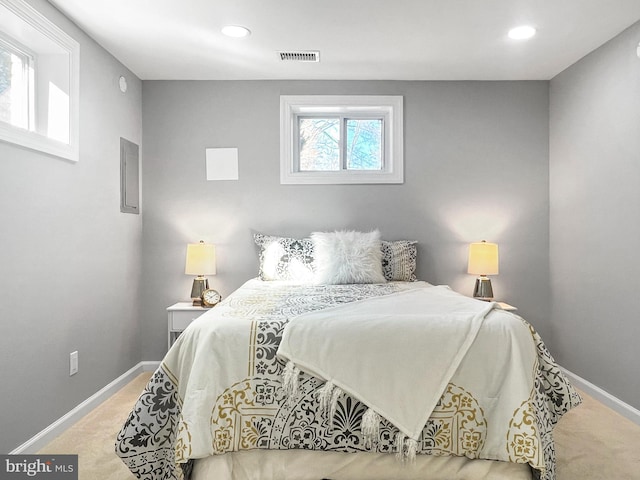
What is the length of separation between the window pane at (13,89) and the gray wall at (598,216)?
3.64 m

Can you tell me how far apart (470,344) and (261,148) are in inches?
106

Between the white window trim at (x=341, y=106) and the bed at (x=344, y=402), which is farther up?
the white window trim at (x=341, y=106)

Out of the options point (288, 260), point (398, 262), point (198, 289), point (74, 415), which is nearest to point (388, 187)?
point (398, 262)

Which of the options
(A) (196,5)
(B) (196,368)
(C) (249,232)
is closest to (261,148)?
(C) (249,232)

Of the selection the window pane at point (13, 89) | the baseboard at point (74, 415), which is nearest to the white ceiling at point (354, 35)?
the window pane at point (13, 89)

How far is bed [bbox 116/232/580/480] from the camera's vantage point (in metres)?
1.76

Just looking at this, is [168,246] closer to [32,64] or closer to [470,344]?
[32,64]

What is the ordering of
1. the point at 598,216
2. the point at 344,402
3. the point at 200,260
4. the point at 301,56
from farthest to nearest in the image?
the point at 200,260 → the point at 301,56 → the point at 598,216 → the point at 344,402

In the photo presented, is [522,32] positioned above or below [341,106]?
above

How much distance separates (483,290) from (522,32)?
1.89 m

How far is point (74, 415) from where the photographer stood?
108 inches

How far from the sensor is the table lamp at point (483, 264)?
11.9 ft

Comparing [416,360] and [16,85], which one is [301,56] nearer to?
[16,85]

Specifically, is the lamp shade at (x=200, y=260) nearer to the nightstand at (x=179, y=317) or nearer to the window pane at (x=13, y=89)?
the nightstand at (x=179, y=317)
